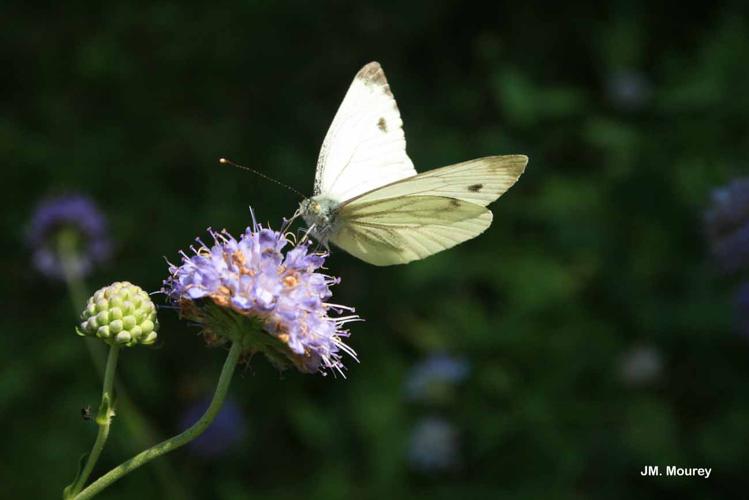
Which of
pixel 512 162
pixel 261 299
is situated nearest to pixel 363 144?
pixel 512 162

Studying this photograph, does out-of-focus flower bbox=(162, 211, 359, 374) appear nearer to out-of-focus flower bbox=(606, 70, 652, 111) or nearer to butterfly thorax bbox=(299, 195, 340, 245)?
butterfly thorax bbox=(299, 195, 340, 245)

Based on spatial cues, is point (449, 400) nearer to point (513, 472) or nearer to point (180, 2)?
point (513, 472)

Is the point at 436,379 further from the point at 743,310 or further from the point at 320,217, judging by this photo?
the point at 320,217

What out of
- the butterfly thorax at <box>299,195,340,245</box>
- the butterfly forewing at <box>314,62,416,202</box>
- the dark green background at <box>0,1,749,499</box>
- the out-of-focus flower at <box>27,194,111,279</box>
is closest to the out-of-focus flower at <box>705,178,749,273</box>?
the dark green background at <box>0,1,749,499</box>

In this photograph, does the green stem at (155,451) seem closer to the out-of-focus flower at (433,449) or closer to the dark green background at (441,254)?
the dark green background at (441,254)

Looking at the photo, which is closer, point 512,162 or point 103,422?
point 103,422

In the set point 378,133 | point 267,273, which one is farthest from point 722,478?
point 267,273
